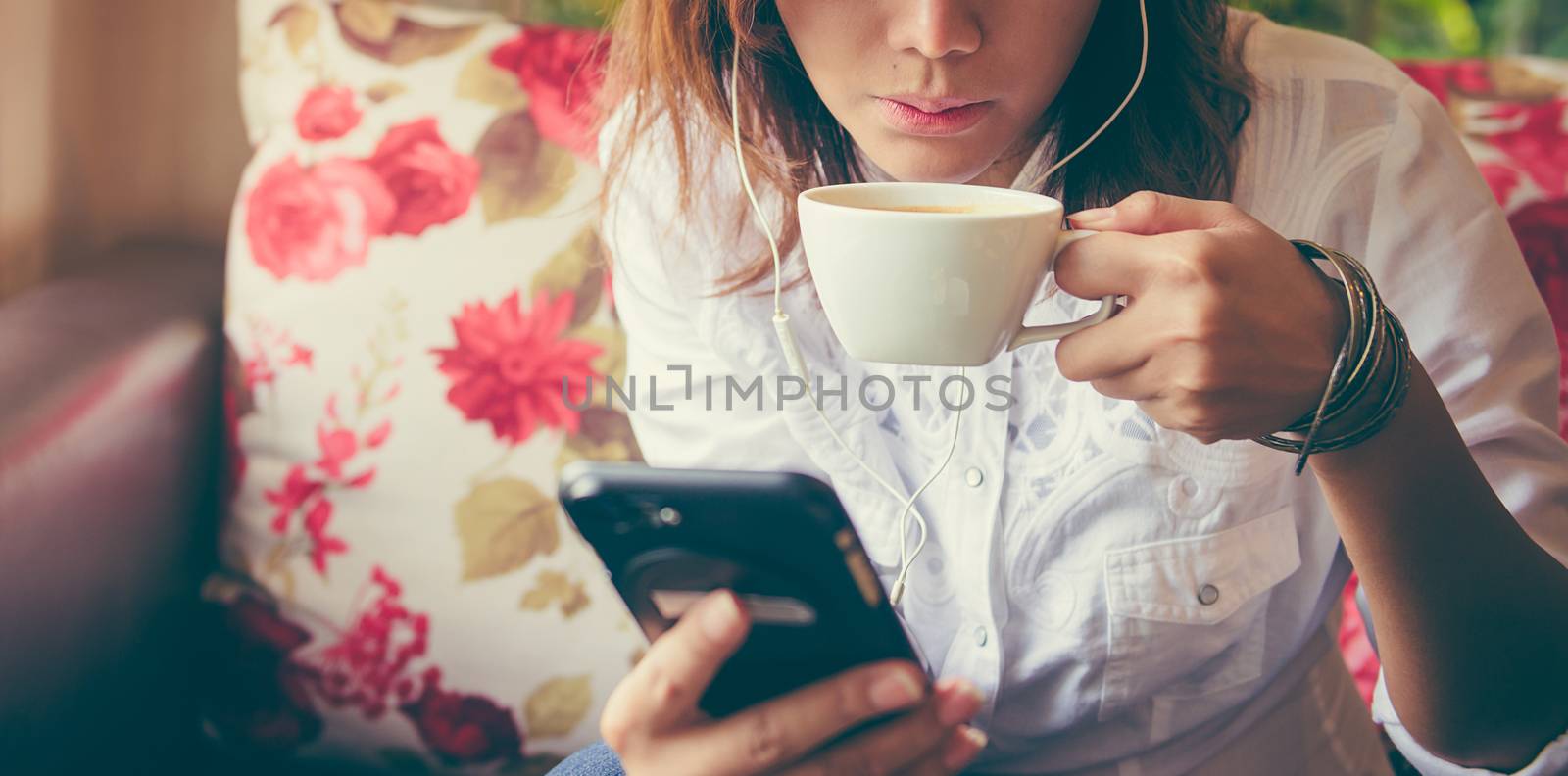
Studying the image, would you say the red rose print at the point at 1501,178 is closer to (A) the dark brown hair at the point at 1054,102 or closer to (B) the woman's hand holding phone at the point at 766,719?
(A) the dark brown hair at the point at 1054,102

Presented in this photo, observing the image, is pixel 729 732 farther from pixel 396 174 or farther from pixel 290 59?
pixel 290 59

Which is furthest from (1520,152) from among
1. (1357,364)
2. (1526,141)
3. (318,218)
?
(318,218)

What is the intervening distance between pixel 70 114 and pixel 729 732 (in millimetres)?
1303

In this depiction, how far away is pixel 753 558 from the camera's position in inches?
22.8

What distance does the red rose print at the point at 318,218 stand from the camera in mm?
1177

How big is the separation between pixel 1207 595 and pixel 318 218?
0.90 metres

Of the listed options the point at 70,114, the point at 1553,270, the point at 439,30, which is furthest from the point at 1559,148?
the point at 70,114

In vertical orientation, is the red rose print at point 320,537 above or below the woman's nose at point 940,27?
below

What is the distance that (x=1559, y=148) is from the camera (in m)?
1.04

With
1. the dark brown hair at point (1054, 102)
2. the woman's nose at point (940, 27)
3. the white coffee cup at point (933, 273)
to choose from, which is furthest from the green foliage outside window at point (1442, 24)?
the white coffee cup at point (933, 273)

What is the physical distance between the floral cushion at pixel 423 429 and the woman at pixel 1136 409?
0.17 meters

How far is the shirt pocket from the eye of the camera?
829 mm

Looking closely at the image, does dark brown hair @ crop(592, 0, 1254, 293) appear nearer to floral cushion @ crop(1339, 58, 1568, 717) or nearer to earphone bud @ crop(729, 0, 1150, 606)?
earphone bud @ crop(729, 0, 1150, 606)

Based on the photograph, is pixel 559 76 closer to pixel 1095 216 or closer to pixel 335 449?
pixel 335 449
